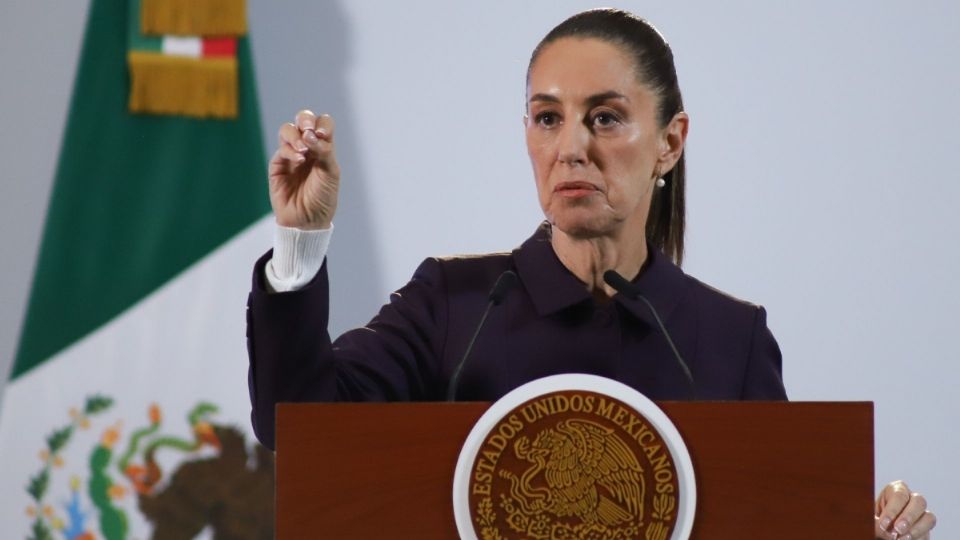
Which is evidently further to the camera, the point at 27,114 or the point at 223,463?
the point at 27,114

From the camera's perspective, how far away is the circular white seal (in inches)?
46.6

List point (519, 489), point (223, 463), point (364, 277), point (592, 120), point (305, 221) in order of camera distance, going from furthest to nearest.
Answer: point (364, 277)
point (223, 463)
point (592, 120)
point (305, 221)
point (519, 489)

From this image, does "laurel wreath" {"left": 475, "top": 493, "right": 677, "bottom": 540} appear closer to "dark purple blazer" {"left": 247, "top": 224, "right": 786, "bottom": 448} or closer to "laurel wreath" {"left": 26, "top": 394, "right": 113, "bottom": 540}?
"dark purple blazer" {"left": 247, "top": 224, "right": 786, "bottom": 448}

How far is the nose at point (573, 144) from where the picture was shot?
5.36 feet

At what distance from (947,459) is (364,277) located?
156cm

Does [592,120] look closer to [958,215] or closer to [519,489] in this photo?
[519,489]

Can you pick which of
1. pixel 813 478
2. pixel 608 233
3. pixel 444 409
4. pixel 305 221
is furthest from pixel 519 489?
pixel 608 233

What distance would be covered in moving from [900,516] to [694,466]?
371mm

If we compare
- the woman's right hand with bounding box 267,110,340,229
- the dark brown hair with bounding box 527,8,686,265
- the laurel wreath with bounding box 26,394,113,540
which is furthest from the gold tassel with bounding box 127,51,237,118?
the woman's right hand with bounding box 267,110,340,229

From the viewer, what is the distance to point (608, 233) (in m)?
1.73

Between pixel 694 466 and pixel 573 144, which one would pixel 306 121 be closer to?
pixel 573 144

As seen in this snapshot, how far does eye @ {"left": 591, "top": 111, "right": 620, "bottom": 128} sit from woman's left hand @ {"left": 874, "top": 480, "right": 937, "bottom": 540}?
0.58 m

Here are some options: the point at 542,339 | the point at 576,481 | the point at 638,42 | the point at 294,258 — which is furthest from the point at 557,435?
the point at 638,42

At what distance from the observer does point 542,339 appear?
5.55 ft
